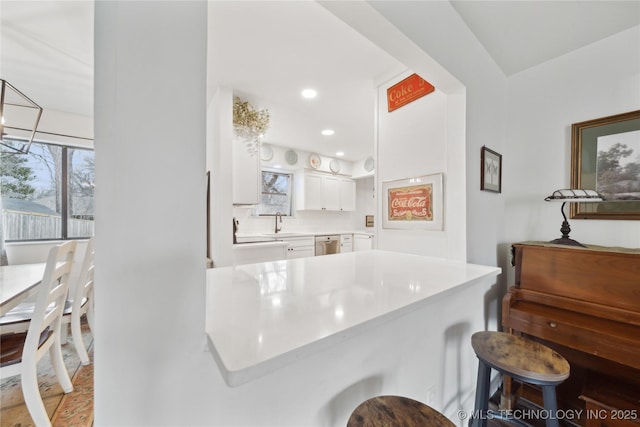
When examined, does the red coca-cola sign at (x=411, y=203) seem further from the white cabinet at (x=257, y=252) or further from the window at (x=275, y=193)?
the window at (x=275, y=193)

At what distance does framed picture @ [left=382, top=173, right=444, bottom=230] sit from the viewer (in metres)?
1.64

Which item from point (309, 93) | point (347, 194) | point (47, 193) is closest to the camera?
point (309, 93)

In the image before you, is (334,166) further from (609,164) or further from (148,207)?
(148,207)

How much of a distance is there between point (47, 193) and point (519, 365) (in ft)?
15.3

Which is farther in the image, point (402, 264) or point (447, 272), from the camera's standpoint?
point (402, 264)

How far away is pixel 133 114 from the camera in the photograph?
0.46 meters

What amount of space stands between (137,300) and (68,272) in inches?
82.2

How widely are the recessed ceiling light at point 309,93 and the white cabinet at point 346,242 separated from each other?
2835 millimetres

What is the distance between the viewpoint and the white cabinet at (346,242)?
4.75m

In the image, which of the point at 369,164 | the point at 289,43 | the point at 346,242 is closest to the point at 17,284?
the point at 289,43

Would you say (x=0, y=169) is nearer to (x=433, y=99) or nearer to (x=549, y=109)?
(x=433, y=99)

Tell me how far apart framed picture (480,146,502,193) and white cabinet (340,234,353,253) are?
313 centimetres

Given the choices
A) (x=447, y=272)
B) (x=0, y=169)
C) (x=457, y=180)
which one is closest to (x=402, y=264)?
(x=447, y=272)

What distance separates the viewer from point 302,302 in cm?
79
